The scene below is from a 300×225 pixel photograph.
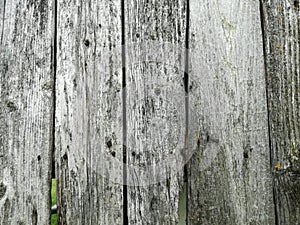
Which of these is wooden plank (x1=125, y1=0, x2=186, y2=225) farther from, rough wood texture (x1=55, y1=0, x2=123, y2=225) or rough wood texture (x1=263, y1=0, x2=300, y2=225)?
rough wood texture (x1=263, y1=0, x2=300, y2=225)

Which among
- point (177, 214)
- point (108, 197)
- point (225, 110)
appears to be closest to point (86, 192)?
point (108, 197)

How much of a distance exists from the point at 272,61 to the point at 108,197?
87 cm

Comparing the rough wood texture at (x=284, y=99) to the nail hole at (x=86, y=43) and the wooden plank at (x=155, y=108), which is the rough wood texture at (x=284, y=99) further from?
the nail hole at (x=86, y=43)

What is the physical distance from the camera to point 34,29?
1.34 meters

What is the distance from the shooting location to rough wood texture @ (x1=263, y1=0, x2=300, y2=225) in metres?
1.21

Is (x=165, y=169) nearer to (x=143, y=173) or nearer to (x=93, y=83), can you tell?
(x=143, y=173)

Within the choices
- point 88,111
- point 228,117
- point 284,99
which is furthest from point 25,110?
point 284,99

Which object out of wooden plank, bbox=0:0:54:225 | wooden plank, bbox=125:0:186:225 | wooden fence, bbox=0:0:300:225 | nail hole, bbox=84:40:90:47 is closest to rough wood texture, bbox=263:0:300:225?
wooden fence, bbox=0:0:300:225

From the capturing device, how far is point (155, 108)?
1259 millimetres

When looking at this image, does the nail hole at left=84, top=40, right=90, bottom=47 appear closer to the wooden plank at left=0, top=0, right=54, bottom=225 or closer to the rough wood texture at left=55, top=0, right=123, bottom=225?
the rough wood texture at left=55, top=0, right=123, bottom=225

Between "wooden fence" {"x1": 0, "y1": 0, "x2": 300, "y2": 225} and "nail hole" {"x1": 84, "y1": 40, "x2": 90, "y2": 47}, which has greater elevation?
"nail hole" {"x1": 84, "y1": 40, "x2": 90, "y2": 47}

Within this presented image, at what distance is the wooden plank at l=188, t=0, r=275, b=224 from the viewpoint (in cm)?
122

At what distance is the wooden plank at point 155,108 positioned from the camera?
1228 mm

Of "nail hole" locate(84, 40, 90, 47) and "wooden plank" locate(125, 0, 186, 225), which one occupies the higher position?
"nail hole" locate(84, 40, 90, 47)
